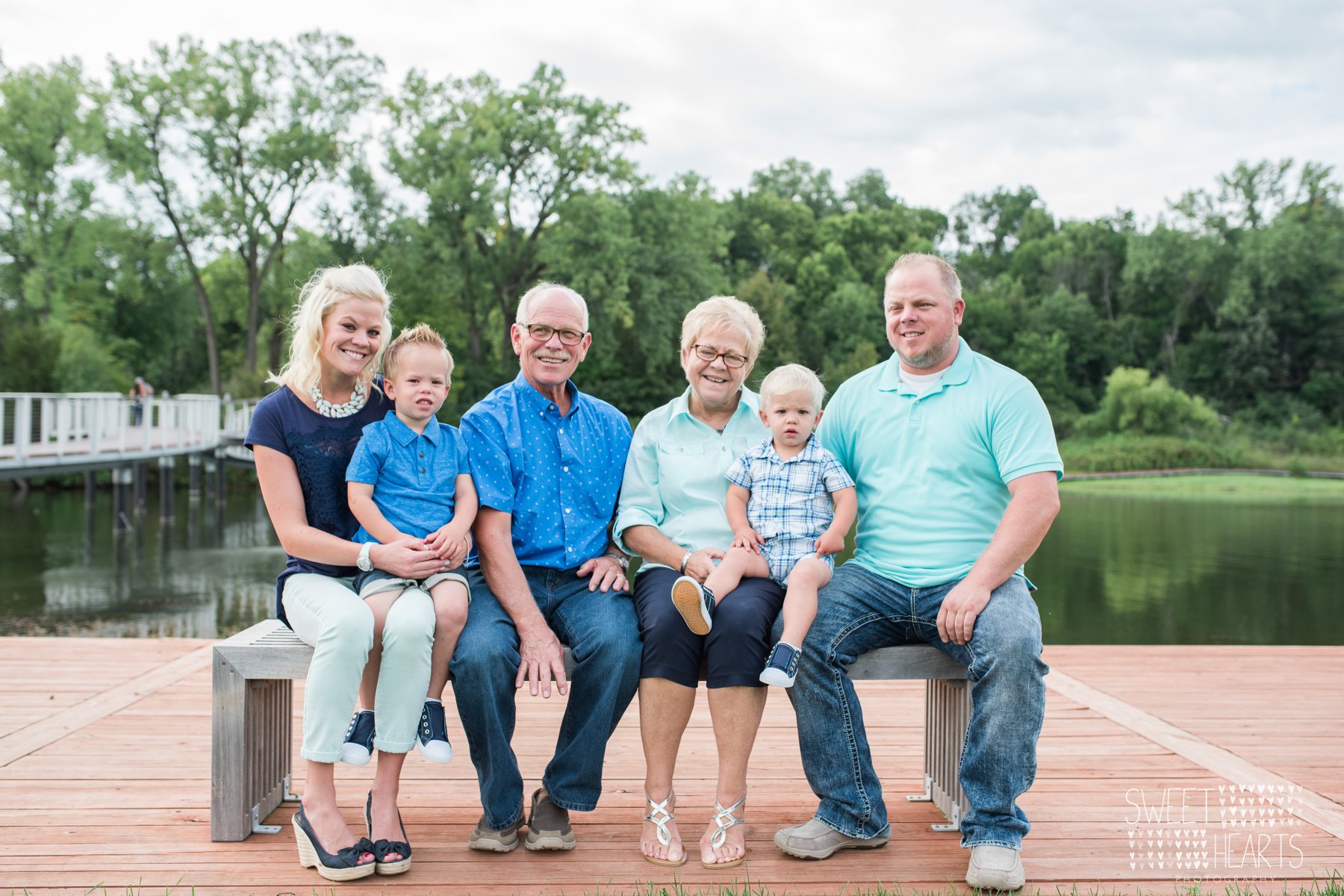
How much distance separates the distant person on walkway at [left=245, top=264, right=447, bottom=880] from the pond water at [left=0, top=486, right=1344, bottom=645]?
693cm

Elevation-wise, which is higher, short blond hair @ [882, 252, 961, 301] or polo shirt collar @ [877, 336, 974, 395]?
short blond hair @ [882, 252, 961, 301]

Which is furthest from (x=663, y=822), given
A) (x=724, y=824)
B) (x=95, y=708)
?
(x=95, y=708)

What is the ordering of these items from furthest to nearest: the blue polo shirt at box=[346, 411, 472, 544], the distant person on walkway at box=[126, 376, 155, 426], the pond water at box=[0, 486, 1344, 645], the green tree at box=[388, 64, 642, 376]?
the green tree at box=[388, 64, 642, 376] → the distant person on walkway at box=[126, 376, 155, 426] → the pond water at box=[0, 486, 1344, 645] → the blue polo shirt at box=[346, 411, 472, 544]

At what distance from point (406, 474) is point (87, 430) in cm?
1348

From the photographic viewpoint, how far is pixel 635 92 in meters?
28.5

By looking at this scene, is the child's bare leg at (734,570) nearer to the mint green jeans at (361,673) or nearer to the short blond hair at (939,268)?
the mint green jeans at (361,673)

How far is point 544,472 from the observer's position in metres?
2.94

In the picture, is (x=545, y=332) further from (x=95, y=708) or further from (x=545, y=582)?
(x=95, y=708)

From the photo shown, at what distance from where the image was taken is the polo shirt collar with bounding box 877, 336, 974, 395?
9.49ft

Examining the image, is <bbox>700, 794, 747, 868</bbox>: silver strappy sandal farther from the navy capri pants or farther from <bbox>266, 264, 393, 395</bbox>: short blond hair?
<bbox>266, 264, 393, 395</bbox>: short blond hair

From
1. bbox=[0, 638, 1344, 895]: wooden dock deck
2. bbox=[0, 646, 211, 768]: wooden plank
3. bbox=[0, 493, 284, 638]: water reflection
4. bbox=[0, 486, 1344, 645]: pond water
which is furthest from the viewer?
bbox=[0, 493, 284, 638]: water reflection

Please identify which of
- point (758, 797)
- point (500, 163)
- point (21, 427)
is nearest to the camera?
point (758, 797)

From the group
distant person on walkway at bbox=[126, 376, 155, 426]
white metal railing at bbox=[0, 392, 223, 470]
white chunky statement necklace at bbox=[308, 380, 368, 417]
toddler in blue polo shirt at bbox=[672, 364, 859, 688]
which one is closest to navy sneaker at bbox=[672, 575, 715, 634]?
toddler in blue polo shirt at bbox=[672, 364, 859, 688]

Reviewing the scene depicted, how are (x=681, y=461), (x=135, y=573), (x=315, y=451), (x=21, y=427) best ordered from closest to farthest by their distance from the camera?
(x=315, y=451), (x=681, y=461), (x=21, y=427), (x=135, y=573)
